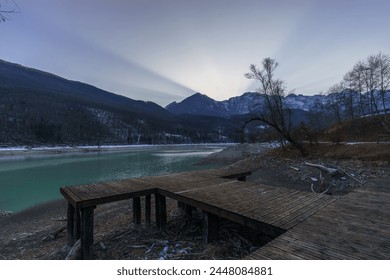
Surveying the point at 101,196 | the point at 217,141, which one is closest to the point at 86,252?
the point at 101,196

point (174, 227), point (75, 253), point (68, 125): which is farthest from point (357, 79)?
point (68, 125)

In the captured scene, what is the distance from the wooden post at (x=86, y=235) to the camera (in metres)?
6.12

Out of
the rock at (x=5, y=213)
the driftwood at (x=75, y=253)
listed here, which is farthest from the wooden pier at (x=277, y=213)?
the rock at (x=5, y=213)

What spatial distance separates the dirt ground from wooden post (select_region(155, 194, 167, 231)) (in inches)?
9.1

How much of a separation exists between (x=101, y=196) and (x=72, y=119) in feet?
399

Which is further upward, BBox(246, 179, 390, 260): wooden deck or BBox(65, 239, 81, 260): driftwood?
BBox(246, 179, 390, 260): wooden deck

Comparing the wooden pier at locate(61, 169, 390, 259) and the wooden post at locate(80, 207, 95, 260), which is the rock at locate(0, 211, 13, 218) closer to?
the wooden pier at locate(61, 169, 390, 259)

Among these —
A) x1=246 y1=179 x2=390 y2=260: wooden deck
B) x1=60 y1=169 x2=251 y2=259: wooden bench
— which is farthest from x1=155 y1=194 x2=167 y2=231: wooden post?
x1=246 y1=179 x2=390 y2=260: wooden deck

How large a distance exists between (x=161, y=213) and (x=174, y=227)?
0.69 meters

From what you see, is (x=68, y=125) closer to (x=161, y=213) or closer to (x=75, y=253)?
(x=161, y=213)

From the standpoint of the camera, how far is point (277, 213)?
4863mm

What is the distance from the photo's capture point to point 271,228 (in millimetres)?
4293

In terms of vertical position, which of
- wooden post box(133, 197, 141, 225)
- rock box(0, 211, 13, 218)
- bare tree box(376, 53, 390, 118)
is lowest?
rock box(0, 211, 13, 218)

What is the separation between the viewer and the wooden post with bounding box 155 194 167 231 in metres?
7.38
